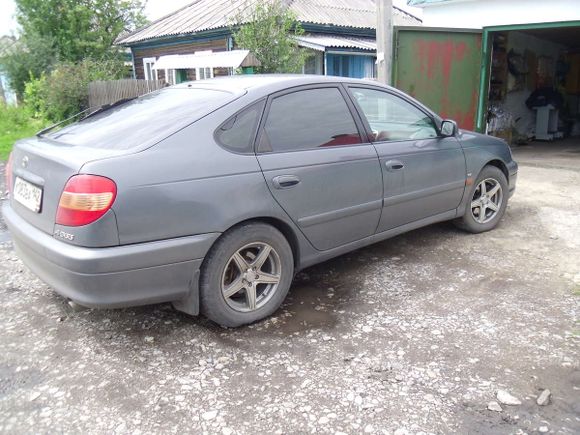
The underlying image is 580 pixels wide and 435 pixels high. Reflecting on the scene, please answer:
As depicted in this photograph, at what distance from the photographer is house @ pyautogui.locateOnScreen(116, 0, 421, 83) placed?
612 inches

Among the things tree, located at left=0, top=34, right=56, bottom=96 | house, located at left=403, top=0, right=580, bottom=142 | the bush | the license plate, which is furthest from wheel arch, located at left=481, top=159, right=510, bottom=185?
tree, located at left=0, top=34, right=56, bottom=96

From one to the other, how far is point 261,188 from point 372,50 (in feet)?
46.9

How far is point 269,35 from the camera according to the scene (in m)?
10.4

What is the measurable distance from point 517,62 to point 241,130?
11.2 metres

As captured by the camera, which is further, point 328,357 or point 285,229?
point 285,229

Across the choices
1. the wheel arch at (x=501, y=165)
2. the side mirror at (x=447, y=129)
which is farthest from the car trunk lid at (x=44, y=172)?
the wheel arch at (x=501, y=165)

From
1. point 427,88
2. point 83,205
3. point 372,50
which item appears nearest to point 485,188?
point 83,205

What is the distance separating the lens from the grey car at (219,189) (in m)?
2.79

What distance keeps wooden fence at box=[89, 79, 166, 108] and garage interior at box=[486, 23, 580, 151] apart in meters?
8.91

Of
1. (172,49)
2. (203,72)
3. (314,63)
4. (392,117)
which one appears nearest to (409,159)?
(392,117)

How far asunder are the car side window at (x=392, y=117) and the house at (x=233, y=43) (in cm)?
887

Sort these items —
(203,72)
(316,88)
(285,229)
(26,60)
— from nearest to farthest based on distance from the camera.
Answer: (285,229) < (316,88) < (203,72) < (26,60)

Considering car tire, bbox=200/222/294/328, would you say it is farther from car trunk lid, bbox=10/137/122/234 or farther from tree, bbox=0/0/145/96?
tree, bbox=0/0/145/96

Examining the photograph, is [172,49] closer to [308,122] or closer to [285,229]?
[308,122]
